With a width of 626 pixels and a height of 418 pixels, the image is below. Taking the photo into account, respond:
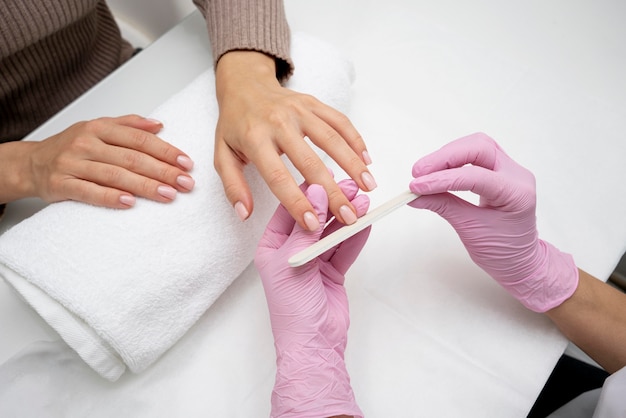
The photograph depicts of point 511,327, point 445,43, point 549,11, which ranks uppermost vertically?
point 549,11

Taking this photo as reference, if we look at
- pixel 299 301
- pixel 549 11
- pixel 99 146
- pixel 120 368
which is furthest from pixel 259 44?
pixel 549 11

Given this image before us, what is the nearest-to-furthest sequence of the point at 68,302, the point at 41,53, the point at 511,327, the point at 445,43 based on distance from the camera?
the point at 68,302
the point at 511,327
the point at 41,53
the point at 445,43

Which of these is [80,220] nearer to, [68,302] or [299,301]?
[68,302]

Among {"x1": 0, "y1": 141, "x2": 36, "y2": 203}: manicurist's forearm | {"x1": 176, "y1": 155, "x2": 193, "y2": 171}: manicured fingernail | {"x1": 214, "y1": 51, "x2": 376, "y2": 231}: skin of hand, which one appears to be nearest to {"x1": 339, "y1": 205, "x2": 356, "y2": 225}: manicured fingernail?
{"x1": 214, "y1": 51, "x2": 376, "y2": 231}: skin of hand

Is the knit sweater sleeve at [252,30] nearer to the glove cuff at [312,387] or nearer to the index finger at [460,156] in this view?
the index finger at [460,156]

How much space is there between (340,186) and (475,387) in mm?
325

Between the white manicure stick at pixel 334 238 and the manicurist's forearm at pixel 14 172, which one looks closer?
the white manicure stick at pixel 334 238

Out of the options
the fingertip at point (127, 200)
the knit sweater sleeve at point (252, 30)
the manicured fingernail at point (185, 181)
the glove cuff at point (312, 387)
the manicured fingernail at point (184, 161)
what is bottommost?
the glove cuff at point (312, 387)

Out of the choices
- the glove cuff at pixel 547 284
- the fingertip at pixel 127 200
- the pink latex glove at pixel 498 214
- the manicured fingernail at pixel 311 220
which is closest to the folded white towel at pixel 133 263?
the fingertip at pixel 127 200

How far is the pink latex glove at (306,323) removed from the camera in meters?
0.51

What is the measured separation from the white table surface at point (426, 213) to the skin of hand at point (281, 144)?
181 millimetres

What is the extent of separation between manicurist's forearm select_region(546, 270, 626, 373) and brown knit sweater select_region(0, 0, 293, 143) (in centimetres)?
53

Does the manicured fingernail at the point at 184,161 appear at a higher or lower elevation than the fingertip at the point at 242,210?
higher

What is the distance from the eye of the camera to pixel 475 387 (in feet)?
1.90
